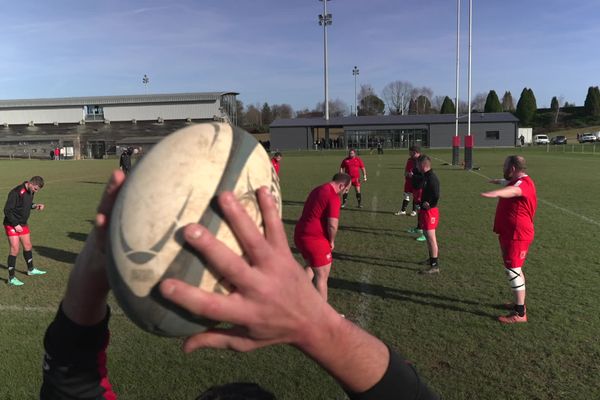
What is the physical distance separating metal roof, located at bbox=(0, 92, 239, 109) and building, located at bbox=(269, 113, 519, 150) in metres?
11.8

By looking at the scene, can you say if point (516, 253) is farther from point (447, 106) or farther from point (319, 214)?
point (447, 106)

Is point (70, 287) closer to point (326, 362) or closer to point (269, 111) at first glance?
point (326, 362)

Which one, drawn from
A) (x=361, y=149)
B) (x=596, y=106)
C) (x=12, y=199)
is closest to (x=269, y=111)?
(x=361, y=149)

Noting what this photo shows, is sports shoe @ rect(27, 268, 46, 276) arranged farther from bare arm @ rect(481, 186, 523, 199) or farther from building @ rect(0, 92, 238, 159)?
building @ rect(0, 92, 238, 159)

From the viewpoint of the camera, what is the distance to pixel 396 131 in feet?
230

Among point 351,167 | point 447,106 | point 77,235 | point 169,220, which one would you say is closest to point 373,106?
point 447,106

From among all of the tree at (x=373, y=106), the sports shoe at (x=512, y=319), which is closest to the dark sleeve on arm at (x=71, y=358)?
the sports shoe at (x=512, y=319)

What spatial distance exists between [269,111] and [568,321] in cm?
12022

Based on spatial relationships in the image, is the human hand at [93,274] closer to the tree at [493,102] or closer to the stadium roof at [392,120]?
the stadium roof at [392,120]

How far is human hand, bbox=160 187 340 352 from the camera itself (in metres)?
0.99

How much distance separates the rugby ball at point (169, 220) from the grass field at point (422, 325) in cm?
344

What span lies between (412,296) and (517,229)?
1.82 metres

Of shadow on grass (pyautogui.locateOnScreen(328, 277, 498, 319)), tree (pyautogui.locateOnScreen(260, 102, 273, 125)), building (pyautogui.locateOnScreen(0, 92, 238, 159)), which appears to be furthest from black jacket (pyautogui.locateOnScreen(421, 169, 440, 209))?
tree (pyautogui.locateOnScreen(260, 102, 273, 125))

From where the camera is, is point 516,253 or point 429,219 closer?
point 516,253
